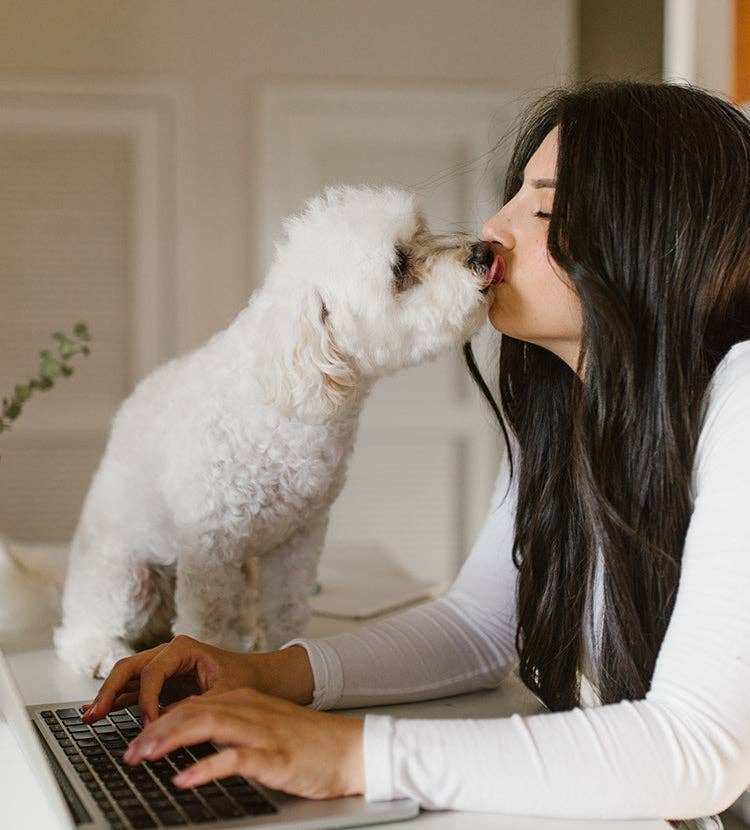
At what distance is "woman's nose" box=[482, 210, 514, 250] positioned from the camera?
1.27 m

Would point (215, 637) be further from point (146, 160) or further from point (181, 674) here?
point (146, 160)

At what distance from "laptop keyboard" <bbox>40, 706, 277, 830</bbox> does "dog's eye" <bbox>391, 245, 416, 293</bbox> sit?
68 cm

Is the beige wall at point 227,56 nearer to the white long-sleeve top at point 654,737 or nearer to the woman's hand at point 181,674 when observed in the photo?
the woman's hand at point 181,674

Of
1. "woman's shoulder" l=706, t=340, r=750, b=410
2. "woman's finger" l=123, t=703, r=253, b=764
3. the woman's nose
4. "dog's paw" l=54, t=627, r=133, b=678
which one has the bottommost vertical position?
"dog's paw" l=54, t=627, r=133, b=678

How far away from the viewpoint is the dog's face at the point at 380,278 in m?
1.37

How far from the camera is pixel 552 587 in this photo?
3.99ft

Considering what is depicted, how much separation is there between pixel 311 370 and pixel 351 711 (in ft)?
1.31

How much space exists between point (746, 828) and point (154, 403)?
890 mm

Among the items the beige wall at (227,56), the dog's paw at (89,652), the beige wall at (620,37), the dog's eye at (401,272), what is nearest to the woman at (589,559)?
the dog's eye at (401,272)

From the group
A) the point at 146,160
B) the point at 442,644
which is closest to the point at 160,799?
the point at 442,644

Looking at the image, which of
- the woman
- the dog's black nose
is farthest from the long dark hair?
the dog's black nose

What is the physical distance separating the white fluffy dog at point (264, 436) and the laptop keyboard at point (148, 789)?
1.18ft

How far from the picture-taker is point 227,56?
3848 millimetres

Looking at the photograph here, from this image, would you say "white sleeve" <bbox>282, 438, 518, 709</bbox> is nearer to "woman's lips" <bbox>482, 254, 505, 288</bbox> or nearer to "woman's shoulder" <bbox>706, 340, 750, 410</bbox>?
"woman's lips" <bbox>482, 254, 505, 288</bbox>
